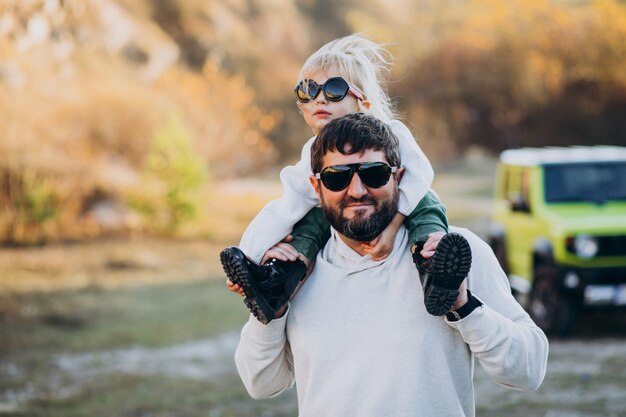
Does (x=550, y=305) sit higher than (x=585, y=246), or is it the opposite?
(x=585, y=246)

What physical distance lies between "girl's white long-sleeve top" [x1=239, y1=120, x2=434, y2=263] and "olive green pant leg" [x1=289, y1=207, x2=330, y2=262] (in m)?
0.02

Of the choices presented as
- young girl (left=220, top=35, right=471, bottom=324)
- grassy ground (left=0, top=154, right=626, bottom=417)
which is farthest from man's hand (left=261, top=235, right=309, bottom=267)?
grassy ground (left=0, top=154, right=626, bottom=417)

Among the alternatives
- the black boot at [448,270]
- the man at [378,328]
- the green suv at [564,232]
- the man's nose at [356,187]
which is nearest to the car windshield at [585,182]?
the green suv at [564,232]

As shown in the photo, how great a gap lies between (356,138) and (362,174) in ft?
0.36

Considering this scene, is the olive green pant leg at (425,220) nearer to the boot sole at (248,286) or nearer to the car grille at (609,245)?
the boot sole at (248,286)

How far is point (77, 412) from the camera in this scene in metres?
7.50

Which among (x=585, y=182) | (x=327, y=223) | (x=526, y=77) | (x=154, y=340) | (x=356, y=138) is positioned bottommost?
(x=154, y=340)

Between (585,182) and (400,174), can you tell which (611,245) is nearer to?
(585,182)

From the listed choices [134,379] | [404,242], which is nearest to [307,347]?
[404,242]

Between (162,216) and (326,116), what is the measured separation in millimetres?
12036

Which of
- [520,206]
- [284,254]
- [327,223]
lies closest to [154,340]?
[520,206]

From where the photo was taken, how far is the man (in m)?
2.45

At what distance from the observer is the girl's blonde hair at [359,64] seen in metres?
3.12

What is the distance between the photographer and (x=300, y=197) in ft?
9.48
